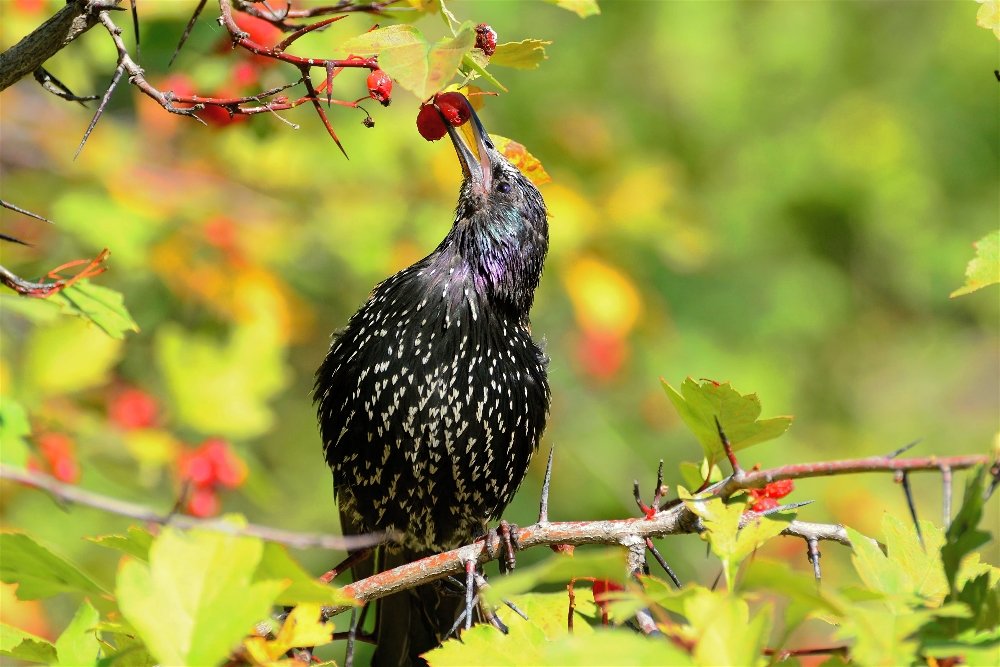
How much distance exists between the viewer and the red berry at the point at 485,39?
73.8 inches

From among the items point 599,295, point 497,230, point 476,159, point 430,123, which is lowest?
point 430,123

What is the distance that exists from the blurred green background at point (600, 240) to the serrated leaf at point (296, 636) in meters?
1.25

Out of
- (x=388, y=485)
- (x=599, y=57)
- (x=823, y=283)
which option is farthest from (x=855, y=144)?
(x=388, y=485)

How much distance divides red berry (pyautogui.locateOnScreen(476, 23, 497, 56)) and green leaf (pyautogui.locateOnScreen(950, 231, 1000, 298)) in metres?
0.89

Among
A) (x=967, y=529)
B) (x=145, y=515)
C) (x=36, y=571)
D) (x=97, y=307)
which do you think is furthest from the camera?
(x=97, y=307)

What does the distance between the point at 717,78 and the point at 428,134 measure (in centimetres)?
478

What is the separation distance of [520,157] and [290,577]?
48.0 inches

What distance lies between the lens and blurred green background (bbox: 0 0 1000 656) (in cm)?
380

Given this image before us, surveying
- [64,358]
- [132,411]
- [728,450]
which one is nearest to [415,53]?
[728,450]

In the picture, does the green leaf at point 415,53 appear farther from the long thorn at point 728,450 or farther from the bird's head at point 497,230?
the bird's head at point 497,230

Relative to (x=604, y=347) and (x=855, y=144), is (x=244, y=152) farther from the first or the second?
(x=855, y=144)

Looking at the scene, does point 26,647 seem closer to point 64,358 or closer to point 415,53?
point 415,53

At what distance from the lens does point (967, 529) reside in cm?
135

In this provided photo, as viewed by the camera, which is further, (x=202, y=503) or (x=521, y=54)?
(x=202, y=503)
